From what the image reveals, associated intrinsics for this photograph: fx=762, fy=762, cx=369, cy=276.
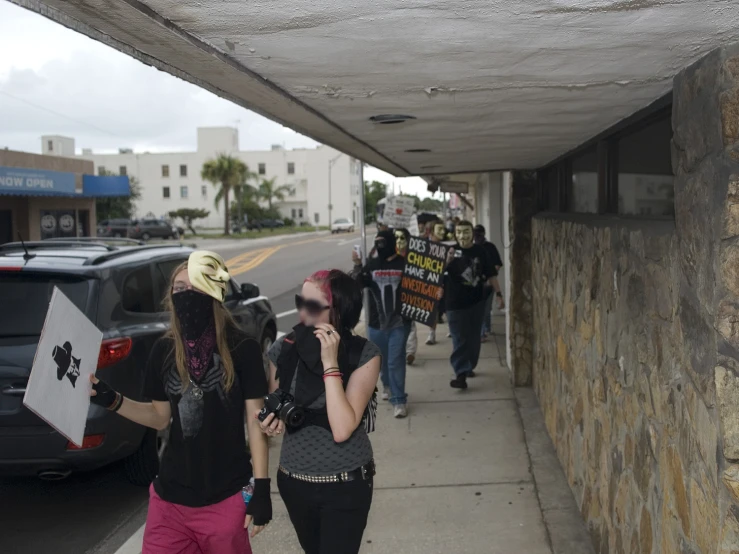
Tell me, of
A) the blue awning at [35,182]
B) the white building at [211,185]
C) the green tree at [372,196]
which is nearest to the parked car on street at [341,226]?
the white building at [211,185]

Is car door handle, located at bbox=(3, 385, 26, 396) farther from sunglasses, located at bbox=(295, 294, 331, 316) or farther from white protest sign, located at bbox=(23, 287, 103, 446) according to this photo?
sunglasses, located at bbox=(295, 294, 331, 316)

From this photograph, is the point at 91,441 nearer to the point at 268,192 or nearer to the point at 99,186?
the point at 99,186

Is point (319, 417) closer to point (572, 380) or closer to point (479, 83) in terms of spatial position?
point (479, 83)

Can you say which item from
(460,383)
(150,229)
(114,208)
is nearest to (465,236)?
(460,383)

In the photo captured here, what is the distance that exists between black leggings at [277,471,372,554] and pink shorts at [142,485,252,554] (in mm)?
243

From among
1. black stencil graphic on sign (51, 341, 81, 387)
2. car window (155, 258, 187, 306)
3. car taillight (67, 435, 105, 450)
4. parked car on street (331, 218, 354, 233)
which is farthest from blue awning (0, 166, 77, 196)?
parked car on street (331, 218, 354, 233)

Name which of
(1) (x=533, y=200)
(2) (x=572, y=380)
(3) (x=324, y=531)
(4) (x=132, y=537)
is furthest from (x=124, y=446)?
(1) (x=533, y=200)

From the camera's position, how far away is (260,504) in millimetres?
3082

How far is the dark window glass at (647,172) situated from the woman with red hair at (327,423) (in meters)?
1.46

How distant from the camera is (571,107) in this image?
349cm

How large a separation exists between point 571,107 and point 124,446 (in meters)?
3.90

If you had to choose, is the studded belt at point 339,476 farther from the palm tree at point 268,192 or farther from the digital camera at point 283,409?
the palm tree at point 268,192

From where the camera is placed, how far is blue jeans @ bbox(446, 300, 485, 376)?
27.3 feet

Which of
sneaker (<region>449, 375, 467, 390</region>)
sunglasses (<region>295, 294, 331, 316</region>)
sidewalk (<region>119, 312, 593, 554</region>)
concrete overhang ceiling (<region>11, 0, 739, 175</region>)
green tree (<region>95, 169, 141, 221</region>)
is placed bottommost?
sidewalk (<region>119, 312, 593, 554</region>)
